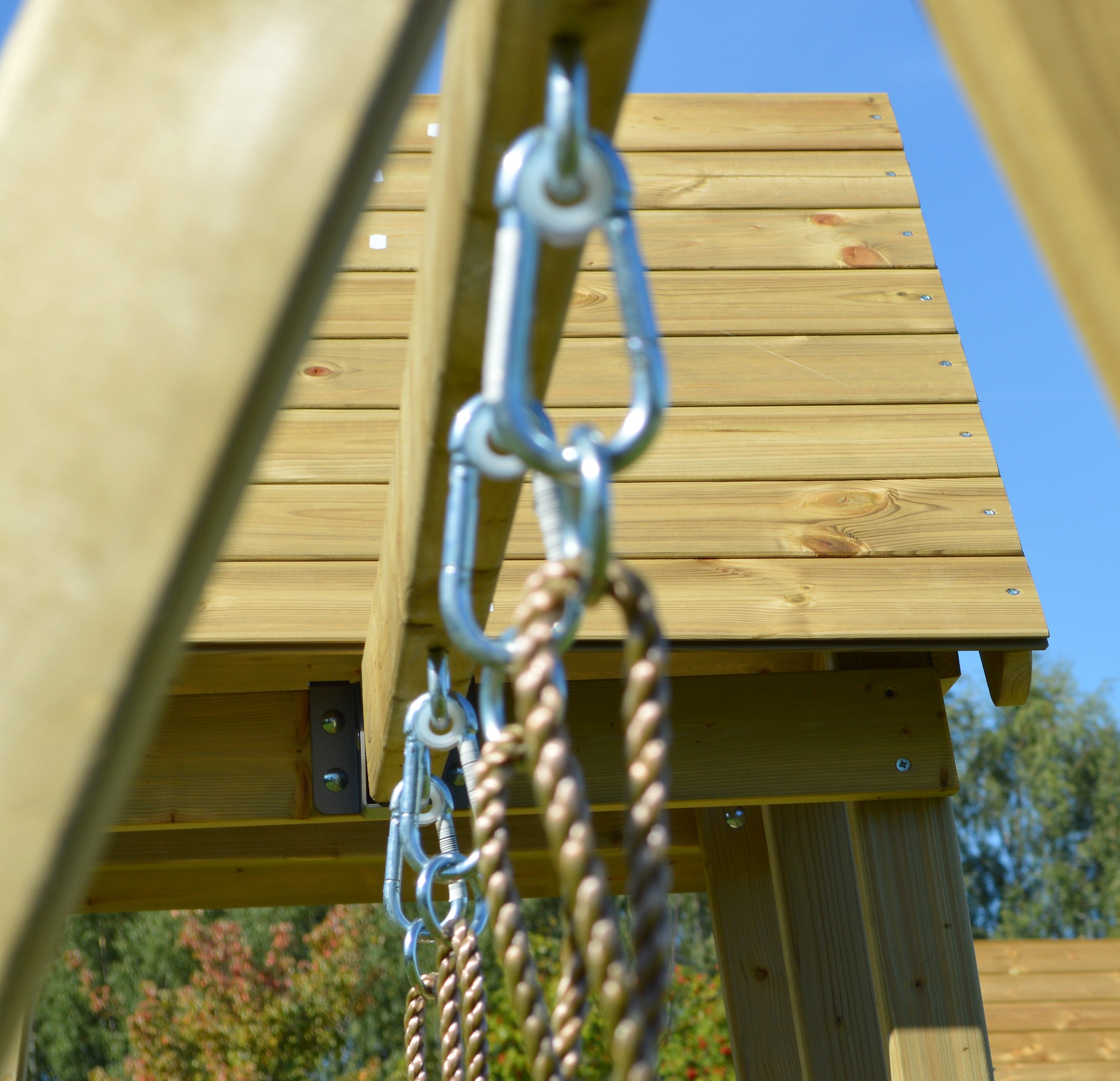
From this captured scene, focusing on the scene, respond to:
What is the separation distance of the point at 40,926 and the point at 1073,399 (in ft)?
134

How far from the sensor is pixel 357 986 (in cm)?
1357

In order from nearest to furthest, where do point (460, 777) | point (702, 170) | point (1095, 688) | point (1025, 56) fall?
point (1025, 56)
point (460, 777)
point (702, 170)
point (1095, 688)

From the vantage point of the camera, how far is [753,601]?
6.81 ft

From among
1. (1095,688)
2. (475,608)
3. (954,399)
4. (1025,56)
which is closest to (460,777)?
(475,608)

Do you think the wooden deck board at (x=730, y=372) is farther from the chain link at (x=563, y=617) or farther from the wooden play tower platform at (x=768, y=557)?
the chain link at (x=563, y=617)

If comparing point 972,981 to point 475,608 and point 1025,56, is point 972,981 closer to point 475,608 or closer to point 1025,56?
point 475,608

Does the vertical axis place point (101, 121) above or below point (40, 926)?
above

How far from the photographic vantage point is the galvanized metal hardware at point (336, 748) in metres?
2.04

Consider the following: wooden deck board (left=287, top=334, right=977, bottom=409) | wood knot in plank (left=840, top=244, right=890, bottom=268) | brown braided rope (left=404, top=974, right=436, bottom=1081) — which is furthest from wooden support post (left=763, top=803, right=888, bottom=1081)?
brown braided rope (left=404, top=974, right=436, bottom=1081)

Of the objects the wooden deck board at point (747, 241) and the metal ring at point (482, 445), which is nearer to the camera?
the metal ring at point (482, 445)

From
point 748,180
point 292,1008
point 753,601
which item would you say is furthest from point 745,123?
point 292,1008

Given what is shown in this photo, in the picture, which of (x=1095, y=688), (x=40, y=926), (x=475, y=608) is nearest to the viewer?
(x=40, y=926)

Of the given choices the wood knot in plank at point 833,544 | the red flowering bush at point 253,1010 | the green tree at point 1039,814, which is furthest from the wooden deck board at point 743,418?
the green tree at point 1039,814

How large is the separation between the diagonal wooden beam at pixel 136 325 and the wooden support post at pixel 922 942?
1.74 meters
